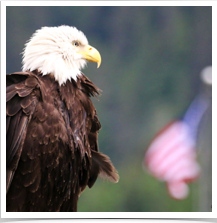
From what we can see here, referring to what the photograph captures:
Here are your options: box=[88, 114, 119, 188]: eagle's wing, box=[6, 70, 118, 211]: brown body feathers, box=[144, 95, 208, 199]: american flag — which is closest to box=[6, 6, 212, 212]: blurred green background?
box=[144, 95, 208, 199]: american flag

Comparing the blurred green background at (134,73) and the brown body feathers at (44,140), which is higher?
the blurred green background at (134,73)

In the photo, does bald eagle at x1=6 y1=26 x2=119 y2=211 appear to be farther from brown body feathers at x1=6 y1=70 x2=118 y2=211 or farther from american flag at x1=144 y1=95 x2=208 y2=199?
american flag at x1=144 y1=95 x2=208 y2=199

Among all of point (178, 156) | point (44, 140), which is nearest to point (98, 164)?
point (44, 140)

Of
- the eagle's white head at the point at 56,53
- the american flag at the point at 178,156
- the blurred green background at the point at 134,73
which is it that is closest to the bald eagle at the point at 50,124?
the eagle's white head at the point at 56,53

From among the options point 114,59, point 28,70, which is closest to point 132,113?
point 114,59

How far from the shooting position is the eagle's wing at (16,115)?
5.92 ft

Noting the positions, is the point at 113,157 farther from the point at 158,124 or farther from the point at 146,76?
the point at 146,76

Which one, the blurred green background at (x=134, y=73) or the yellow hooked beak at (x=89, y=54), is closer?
the yellow hooked beak at (x=89, y=54)

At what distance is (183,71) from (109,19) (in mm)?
3752

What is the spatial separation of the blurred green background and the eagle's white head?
564cm

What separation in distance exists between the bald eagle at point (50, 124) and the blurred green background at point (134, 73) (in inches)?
223

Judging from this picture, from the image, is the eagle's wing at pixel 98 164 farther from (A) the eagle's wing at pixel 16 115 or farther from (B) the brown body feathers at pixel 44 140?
(A) the eagle's wing at pixel 16 115

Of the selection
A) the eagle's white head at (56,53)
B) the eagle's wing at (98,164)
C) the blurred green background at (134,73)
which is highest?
the blurred green background at (134,73)

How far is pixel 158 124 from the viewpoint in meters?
12.0
